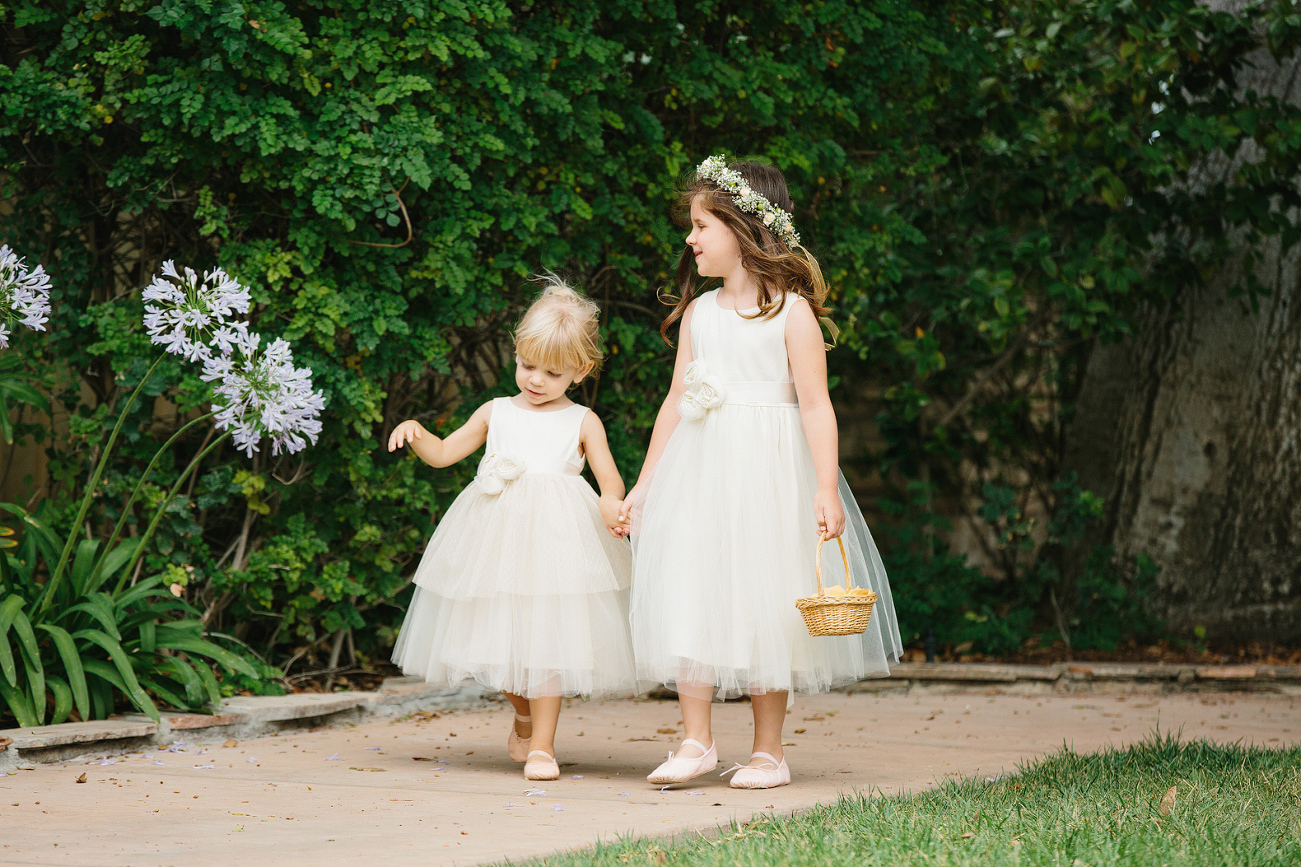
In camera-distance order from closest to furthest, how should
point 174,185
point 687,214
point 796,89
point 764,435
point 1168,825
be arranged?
point 1168,825, point 764,435, point 687,214, point 174,185, point 796,89

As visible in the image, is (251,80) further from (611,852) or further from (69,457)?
(611,852)

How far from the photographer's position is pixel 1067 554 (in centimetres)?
750

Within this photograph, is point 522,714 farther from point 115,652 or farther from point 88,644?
point 88,644

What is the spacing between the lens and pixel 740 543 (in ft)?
11.4

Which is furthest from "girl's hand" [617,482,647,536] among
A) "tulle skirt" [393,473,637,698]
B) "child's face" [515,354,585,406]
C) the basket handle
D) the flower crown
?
the flower crown

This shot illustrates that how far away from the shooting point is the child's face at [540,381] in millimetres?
3861

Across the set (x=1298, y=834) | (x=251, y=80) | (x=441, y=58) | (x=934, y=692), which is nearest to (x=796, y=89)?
(x=441, y=58)

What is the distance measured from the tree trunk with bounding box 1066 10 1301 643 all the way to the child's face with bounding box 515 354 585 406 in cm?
422

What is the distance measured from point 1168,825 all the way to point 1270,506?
14.8 ft

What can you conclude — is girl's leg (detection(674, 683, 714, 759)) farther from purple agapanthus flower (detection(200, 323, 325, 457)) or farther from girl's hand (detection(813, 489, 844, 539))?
purple agapanthus flower (detection(200, 323, 325, 457))

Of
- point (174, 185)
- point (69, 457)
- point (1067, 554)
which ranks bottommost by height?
point (1067, 554)

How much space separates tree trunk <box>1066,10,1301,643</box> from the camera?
6680 mm

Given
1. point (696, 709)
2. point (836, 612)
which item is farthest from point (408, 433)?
point (836, 612)

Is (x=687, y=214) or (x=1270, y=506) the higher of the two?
(x=687, y=214)
